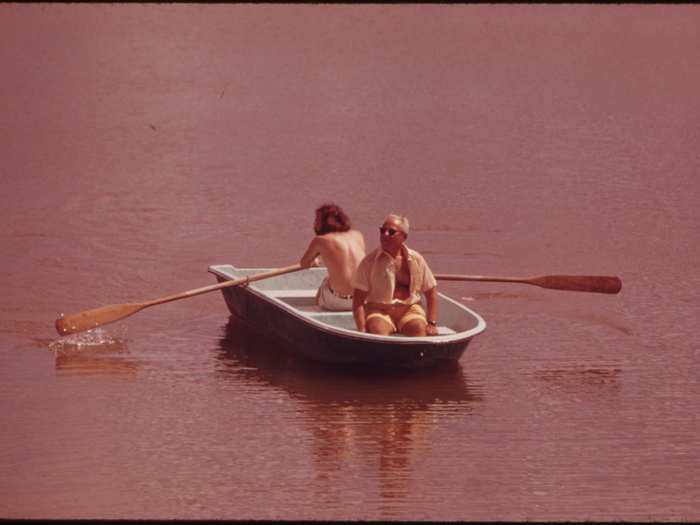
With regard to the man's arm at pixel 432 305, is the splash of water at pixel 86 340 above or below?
below

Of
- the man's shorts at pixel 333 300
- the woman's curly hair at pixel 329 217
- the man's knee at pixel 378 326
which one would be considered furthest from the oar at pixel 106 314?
the man's knee at pixel 378 326

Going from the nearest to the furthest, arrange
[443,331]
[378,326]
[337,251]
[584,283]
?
1. [378,326]
2. [443,331]
3. [337,251]
4. [584,283]

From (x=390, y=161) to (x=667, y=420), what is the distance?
11.1m

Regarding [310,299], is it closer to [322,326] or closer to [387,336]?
[322,326]

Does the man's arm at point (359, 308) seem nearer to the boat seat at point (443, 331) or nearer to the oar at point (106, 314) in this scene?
the boat seat at point (443, 331)

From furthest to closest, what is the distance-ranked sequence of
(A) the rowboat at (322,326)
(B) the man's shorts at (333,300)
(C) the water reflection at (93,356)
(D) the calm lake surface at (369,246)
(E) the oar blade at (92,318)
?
(B) the man's shorts at (333,300), (E) the oar blade at (92,318), (C) the water reflection at (93,356), (A) the rowboat at (322,326), (D) the calm lake surface at (369,246)

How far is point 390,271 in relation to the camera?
1134 centimetres

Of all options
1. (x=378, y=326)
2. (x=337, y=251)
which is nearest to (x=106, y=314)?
(x=337, y=251)

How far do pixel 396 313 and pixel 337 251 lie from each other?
0.83 meters

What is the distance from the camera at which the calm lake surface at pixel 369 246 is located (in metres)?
9.55

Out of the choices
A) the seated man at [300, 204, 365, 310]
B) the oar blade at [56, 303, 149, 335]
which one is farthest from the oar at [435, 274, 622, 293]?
the oar blade at [56, 303, 149, 335]

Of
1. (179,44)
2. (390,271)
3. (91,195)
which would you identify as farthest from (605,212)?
(179,44)

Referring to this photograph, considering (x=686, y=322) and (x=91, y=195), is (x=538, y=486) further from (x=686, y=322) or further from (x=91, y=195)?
(x=91, y=195)

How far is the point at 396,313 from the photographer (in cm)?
1145
